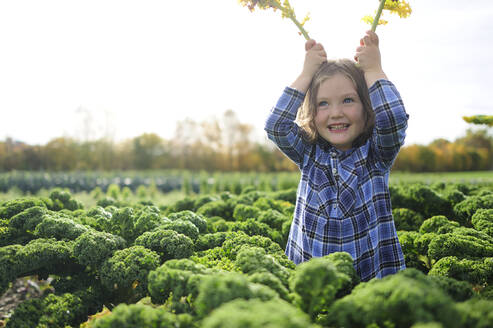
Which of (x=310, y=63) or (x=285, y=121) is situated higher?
(x=310, y=63)

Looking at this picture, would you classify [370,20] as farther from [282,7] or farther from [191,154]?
[191,154]

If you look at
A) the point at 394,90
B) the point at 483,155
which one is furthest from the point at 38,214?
the point at 483,155

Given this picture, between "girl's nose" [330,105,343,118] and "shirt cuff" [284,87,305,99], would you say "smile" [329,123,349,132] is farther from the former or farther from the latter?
"shirt cuff" [284,87,305,99]

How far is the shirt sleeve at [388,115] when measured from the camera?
7.34ft

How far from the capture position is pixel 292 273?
1.84 metres

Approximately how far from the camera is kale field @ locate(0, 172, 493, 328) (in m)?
1.30

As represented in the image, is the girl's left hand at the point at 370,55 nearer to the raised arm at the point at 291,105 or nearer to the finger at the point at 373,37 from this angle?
the finger at the point at 373,37

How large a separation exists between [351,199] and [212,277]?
4.52 ft

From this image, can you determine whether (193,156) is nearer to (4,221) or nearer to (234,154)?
(234,154)

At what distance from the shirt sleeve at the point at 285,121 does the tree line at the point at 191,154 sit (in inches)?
1092

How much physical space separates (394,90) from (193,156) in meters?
34.3

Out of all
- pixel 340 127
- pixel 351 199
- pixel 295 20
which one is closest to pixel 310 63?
pixel 295 20

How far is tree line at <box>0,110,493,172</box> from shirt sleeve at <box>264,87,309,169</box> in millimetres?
27725

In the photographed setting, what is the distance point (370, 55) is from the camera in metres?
2.40
